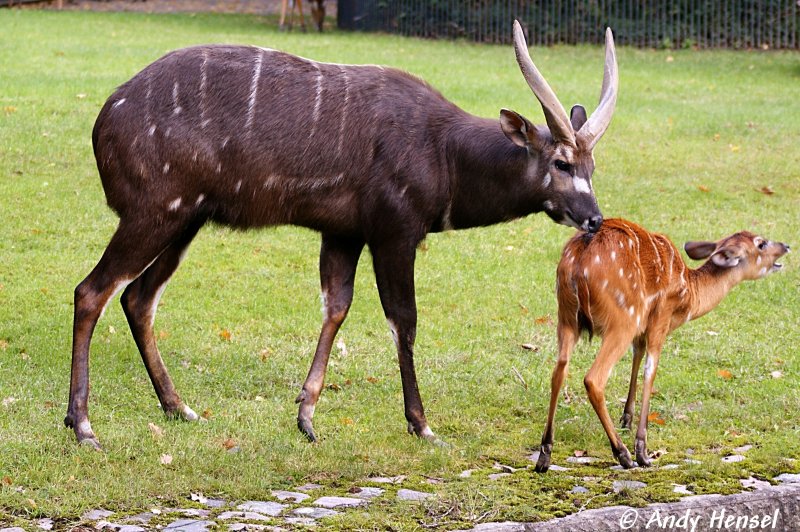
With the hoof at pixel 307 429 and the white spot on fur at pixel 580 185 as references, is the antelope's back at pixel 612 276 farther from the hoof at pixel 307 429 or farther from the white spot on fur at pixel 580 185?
the hoof at pixel 307 429

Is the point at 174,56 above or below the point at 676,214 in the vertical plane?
above

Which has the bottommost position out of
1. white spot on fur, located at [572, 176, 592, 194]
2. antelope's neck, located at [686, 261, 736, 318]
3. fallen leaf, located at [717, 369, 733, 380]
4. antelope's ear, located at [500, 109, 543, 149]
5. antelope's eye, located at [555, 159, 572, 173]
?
fallen leaf, located at [717, 369, 733, 380]

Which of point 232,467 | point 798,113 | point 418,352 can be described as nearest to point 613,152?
point 798,113

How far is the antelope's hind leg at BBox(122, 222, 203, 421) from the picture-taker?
7066 millimetres

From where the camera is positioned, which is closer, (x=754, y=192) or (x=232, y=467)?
(x=232, y=467)

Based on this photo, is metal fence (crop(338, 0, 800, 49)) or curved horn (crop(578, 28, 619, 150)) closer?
curved horn (crop(578, 28, 619, 150))

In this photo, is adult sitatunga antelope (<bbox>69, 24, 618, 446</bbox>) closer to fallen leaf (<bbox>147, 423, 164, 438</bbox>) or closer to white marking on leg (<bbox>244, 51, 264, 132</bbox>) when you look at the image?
white marking on leg (<bbox>244, 51, 264, 132</bbox>)

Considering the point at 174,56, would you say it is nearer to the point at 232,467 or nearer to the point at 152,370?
the point at 152,370

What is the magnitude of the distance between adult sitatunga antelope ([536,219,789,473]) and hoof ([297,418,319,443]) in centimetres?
126

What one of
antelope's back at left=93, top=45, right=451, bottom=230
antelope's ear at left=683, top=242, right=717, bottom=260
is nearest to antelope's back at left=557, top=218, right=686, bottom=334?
antelope's ear at left=683, top=242, right=717, bottom=260

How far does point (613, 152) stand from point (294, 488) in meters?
8.96

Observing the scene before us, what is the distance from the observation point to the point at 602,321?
6.37m

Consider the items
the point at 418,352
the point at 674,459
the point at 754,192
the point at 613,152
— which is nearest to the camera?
the point at 674,459

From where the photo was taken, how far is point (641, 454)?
21.1 feet
